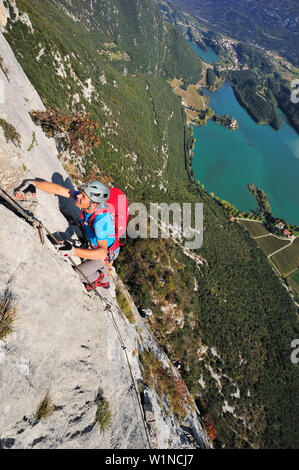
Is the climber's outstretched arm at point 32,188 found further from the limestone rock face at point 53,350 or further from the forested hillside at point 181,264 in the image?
the forested hillside at point 181,264

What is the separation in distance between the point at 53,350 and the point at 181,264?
57.9 meters

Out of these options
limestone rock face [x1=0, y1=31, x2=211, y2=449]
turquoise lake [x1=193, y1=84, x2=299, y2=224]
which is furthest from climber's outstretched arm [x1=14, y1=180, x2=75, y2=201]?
turquoise lake [x1=193, y1=84, x2=299, y2=224]

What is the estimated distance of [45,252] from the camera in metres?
6.62

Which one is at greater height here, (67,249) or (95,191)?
(95,191)

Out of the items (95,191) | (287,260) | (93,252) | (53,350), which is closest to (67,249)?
(93,252)

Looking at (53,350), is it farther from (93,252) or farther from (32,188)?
(32,188)

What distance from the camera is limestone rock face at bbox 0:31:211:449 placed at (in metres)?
5.15

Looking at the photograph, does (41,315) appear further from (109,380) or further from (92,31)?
(92,31)

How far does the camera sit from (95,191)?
6.92 metres

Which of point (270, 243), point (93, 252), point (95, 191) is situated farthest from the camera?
point (270, 243)

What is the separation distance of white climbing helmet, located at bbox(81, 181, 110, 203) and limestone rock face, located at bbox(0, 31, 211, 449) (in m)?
1.98

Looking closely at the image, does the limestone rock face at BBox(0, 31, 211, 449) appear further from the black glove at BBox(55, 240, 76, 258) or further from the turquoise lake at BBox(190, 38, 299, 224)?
the turquoise lake at BBox(190, 38, 299, 224)

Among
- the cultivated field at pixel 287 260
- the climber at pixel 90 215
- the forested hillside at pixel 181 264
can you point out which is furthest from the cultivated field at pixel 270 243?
the climber at pixel 90 215
